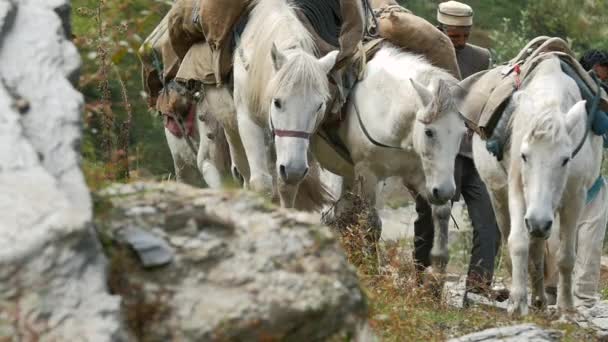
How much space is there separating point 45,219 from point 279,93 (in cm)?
547

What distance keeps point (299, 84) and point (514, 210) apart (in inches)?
64.5

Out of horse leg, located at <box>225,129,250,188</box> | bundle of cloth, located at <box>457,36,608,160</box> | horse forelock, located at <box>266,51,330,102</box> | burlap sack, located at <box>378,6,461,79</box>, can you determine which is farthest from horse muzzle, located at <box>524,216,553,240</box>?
horse leg, located at <box>225,129,250,188</box>

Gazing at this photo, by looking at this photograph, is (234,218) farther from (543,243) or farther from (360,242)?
(543,243)

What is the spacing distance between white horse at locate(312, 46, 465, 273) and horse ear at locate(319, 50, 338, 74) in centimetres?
57

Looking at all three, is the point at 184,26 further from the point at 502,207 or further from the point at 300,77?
the point at 502,207

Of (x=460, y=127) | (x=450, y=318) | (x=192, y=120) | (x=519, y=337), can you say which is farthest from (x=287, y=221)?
(x=192, y=120)

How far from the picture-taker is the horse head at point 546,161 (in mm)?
8344

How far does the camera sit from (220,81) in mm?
10547

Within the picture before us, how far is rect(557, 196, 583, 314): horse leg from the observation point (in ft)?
29.8

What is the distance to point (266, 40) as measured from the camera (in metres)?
9.87

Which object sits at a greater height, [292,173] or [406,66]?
[406,66]

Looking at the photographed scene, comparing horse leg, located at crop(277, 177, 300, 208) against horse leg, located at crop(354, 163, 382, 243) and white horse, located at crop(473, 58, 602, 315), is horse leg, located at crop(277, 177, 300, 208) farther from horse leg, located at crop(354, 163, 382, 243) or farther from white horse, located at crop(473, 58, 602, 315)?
white horse, located at crop(473, 58, 602, 315)

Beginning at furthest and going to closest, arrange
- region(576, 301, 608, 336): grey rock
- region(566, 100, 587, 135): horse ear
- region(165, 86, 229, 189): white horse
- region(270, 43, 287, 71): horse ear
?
region(165, 86, 229, 189): white horse
region(270, 43, 287, 71): horse ear
region(566, 100, 587, 135): horse ear
region(576, 301, 608, 336): grey rock

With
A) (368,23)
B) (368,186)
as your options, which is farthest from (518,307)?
(368,23)
